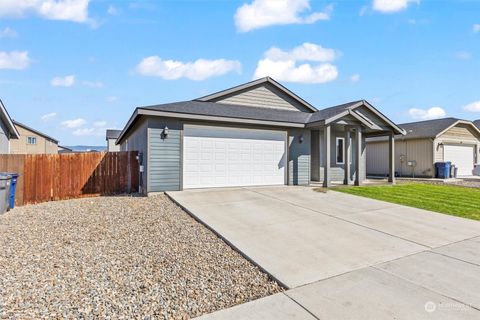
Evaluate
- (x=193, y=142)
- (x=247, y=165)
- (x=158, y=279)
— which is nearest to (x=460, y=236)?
(x=158, y=279)

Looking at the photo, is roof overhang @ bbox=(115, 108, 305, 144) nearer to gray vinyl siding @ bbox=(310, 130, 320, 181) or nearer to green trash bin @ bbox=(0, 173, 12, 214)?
gray vinyl siding @ bbox=(310, 130, 320, 181)

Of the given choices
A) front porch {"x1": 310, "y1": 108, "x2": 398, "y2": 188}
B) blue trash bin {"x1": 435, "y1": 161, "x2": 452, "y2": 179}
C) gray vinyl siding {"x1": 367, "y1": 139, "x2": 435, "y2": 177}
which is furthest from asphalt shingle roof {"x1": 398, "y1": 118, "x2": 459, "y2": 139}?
front porch {"x1": 310, "y1": 108, "x2": 398, "y2": 188}

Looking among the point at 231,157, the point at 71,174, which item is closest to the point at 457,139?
the point at 231,157

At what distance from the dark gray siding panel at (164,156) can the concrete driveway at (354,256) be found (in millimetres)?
1747

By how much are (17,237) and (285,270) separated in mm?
5136

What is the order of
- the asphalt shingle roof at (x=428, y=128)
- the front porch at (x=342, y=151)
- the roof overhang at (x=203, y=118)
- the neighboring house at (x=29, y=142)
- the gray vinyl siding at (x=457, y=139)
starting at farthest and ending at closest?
Result: the neighboring house at (x=29, y=142), the gray vinyl siding at (x=457, y=139), the asphalt shingle roof at (x=428, y=128), the front porch at (x=342, y=151), the roof overhang at (x=203, y=118)

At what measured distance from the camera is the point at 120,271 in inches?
146

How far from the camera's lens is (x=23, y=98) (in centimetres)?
1535

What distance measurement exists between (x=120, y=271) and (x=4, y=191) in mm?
6425

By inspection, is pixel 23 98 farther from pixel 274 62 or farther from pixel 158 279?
pixel 158 279

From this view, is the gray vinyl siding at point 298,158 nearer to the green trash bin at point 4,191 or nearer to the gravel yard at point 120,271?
the gravel yard at point 120,271

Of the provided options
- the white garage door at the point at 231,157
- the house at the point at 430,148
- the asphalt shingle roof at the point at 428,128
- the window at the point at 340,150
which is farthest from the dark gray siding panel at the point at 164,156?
the house at the point at 430,148

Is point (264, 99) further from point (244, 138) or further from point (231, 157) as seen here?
point (231, 157)

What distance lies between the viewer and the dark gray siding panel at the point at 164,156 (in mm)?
9555
